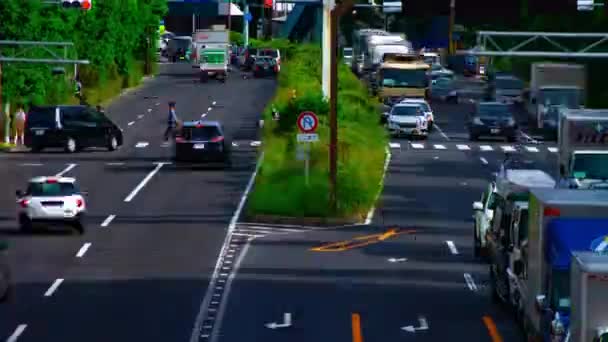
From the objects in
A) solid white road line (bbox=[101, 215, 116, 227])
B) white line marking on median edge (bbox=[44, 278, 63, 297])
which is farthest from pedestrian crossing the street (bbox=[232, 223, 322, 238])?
white line marking on median edge (bbox=[44, 278, 63, 297])

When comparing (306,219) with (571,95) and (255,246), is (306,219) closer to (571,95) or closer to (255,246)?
(255,246)

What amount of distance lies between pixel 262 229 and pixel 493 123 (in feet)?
108

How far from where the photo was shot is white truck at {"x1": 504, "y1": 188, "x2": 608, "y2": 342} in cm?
2139

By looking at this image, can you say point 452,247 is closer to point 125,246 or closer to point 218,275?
point 125,246

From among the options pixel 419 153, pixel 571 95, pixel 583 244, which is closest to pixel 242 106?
pixel 571 95

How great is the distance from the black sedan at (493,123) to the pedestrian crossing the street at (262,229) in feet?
103

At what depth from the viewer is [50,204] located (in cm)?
3841

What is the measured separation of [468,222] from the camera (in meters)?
43.6

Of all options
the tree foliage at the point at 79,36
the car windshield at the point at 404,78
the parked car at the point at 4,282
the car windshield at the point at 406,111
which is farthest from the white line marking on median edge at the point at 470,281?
the car windshield at the point at 404,78

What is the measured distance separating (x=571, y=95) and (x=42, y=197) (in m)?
45.4

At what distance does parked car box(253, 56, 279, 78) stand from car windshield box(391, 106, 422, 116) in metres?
44.6

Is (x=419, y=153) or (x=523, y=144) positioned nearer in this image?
(x=419, y=153)

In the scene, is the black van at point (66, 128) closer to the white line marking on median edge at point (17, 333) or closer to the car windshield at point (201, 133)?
the car windshield at point (201, 133)

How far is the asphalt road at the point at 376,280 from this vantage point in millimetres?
25766
